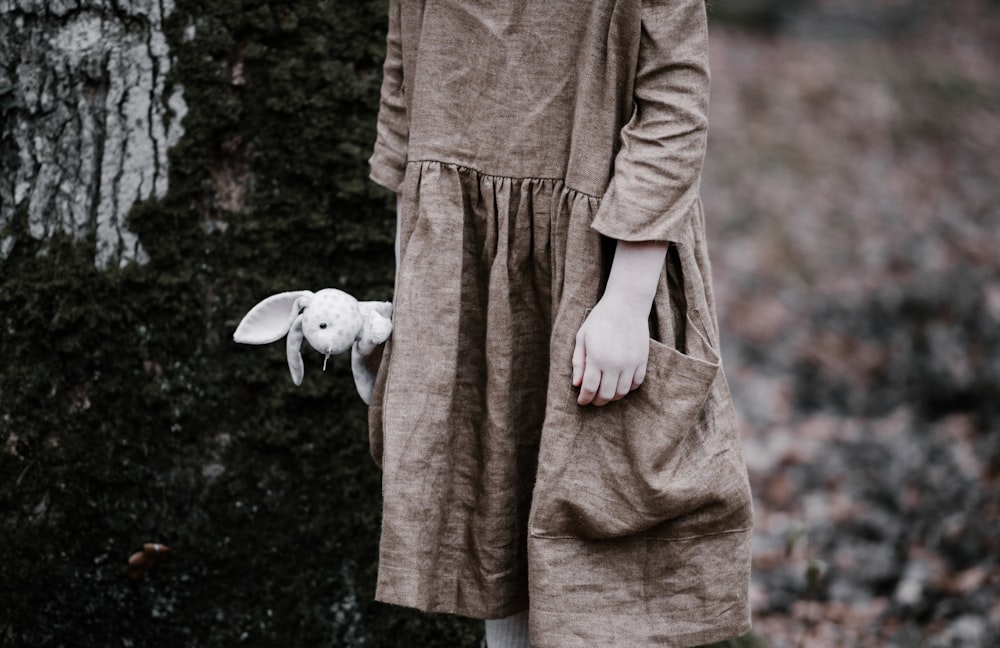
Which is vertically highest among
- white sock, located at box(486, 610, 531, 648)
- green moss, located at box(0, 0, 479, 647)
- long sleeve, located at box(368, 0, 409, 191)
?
long sleeve, located at box(368, 0, 409, 191)

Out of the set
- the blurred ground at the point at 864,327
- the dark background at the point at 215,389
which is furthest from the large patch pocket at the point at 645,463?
the blurred ground at the point at 864,327

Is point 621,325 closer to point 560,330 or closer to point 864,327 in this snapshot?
point 560,330

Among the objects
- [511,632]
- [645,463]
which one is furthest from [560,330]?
[511,632]

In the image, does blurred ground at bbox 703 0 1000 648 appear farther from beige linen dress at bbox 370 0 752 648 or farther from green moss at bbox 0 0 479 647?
green moss at bbox 0 0 479 647

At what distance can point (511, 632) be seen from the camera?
5.77 ft

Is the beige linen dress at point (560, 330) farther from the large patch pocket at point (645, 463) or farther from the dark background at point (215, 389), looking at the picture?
the dark background at point (215, 389)

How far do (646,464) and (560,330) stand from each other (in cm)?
25

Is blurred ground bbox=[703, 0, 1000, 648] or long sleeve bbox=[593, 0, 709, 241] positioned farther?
blurred ground bbox=[703, 0, 1000, 648]

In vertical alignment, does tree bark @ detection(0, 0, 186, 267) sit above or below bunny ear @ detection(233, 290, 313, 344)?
above

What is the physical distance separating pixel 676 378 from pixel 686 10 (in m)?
0.57

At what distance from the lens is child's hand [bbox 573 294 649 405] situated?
1.36m

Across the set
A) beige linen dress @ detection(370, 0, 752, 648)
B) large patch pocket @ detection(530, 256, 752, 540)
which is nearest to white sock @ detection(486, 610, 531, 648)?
beige linen dress @ detection(370, 0, 752, 648)

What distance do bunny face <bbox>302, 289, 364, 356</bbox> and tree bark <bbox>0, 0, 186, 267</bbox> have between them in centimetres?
78

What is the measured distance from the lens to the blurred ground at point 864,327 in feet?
10.0
